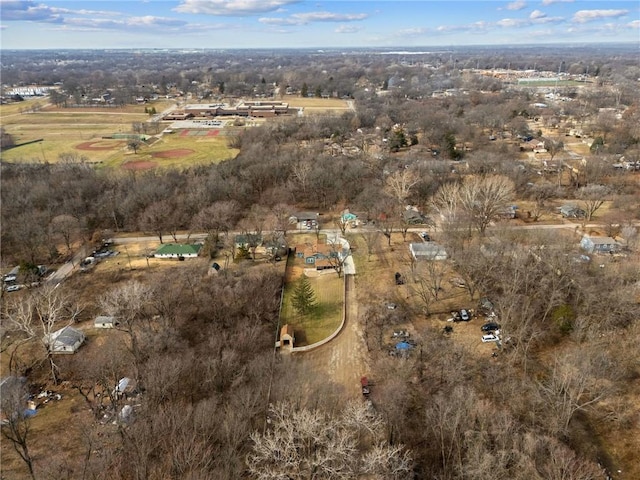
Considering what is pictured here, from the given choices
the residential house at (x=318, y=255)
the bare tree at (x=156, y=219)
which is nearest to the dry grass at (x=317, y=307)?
the residential house at (x=318, y=255)

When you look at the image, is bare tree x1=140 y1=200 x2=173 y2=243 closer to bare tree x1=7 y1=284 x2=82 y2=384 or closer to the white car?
bare tree x1=7 y1=284 x2=82 y2=384

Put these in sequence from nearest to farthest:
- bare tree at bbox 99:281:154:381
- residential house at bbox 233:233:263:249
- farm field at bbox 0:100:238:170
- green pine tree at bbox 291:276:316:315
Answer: bare tree at bbox 99:281:154:381 → green pine tree at bbox 291:276:316:315 → residential house at bbox 233:233:263:249 → farm field at bbox 0:100:238:170

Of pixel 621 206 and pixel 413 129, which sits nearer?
pixel 621 206

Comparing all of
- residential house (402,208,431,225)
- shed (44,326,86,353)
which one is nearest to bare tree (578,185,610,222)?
residential house (402,208,431,225)

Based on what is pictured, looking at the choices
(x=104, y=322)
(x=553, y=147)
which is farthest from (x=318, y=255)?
(x=553, y=147)

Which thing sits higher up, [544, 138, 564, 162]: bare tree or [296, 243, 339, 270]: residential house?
[544, 138, 564, 162]: bare tree

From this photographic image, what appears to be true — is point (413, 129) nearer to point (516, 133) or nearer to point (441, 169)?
point (516, 133)

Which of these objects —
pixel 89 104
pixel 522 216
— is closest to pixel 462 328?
pixel 522 216

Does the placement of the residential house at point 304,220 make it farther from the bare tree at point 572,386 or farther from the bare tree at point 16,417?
the bare tree at point 16,417
